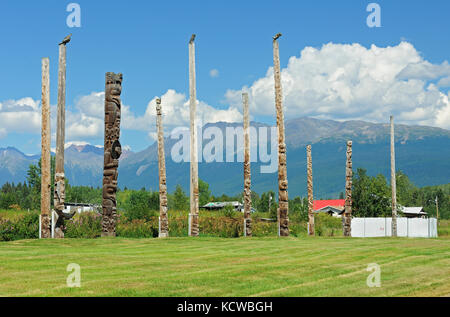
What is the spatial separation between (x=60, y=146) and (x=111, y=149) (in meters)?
2.13

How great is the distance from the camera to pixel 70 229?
25688 mm

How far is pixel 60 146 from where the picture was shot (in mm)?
23891

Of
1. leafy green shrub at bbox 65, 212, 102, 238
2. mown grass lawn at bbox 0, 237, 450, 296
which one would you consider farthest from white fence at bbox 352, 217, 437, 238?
mown grass lawn at bbox 0, 237, 450, 296

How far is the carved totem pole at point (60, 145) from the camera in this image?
77.2 feet

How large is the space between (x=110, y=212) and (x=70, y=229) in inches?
113

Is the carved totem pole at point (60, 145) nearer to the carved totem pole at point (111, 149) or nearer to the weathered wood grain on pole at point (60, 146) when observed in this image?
the weathered wood grain on pole at point (60, 146)

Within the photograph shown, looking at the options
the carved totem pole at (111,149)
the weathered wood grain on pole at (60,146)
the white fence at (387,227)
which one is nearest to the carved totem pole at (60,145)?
the weathered wood grain on pole at (60,146)

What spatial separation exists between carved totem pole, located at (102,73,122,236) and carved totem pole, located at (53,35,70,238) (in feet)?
5.61

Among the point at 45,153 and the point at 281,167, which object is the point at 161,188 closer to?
the point at 281,167

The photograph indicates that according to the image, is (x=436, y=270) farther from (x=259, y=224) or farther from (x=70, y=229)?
(x=259, y=224)

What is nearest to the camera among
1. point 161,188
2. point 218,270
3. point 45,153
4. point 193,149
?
point 218,270

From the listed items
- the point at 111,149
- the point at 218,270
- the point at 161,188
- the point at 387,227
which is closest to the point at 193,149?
the point at 161,188

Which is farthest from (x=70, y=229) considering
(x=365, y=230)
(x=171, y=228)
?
(x=365, y=230)
